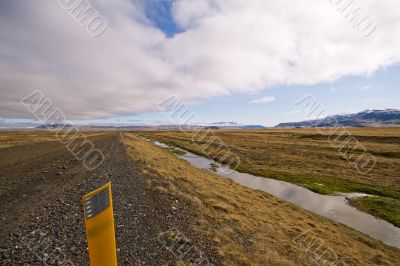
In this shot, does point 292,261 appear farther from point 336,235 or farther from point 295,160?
point 295,160

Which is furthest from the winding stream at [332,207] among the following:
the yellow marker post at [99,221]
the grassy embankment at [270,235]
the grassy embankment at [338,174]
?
the yellow marker post at [99,221]

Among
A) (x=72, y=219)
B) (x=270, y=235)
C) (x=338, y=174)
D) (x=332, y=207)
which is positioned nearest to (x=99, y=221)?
(x=72, y=219)

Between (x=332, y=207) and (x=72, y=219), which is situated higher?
(x=332, y=207)

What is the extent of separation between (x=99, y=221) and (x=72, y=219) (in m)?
9.52

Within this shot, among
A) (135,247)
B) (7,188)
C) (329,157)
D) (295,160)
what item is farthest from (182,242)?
(329,157)

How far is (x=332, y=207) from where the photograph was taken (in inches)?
977

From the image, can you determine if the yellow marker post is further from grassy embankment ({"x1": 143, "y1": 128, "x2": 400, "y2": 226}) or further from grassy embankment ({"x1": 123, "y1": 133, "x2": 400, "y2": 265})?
grassy embankment ({"x1": 143, "y1": 128, "x2": 400, "y2": 226})

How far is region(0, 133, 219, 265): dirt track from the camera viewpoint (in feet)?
31.3

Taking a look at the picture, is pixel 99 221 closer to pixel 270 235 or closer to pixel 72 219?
pixel 72 219

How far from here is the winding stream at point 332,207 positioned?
63.5 ft

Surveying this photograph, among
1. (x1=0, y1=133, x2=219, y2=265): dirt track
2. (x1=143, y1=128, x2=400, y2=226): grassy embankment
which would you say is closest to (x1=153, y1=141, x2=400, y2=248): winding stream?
(x1=143, y1=128, x2=400, y2=226): grassy embankment

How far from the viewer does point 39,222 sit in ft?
38.9

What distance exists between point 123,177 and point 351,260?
1708 centimetres

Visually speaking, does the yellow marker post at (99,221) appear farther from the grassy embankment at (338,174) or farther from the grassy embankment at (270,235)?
the grassy embankment at (338,174)
